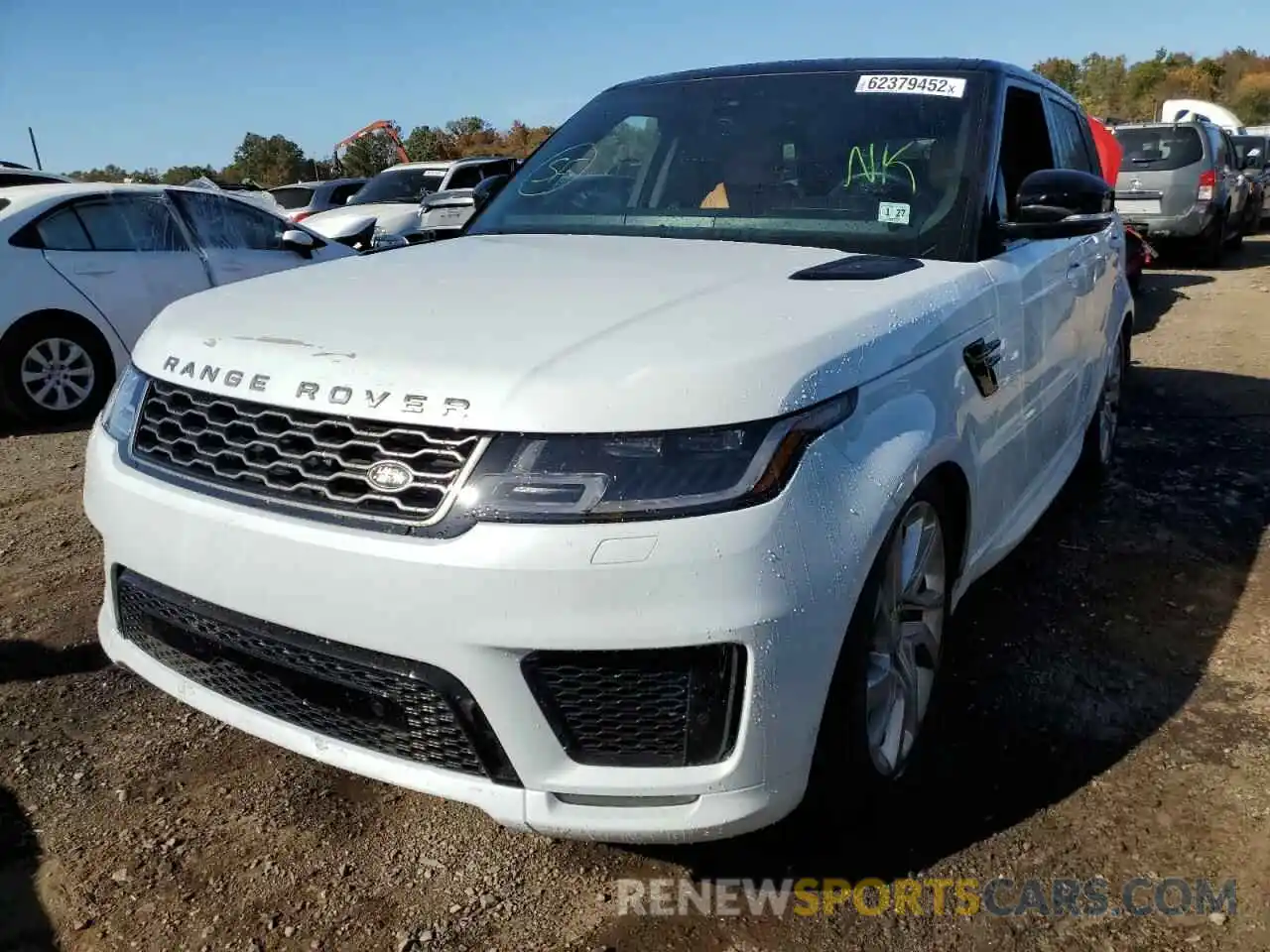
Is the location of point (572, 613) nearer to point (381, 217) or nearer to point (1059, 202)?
point (1059, 202)

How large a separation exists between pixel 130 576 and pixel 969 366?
1.95 meters

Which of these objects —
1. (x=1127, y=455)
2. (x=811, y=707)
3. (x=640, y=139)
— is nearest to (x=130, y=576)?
(x=811, y=707)

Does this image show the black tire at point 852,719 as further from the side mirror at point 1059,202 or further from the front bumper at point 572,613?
Answer: the side mirror at point 1059,202

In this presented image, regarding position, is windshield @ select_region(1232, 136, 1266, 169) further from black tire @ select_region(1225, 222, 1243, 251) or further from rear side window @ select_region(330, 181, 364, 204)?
rear side window @ select_region(330, 181, 364, 204)

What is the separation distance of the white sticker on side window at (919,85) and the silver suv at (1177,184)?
10.7m

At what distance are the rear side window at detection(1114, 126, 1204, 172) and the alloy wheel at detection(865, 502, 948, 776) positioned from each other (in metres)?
12.5

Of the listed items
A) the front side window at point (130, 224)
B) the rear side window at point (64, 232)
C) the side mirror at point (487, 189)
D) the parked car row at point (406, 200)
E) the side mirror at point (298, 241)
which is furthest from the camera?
the parked car row at point (406, 200)

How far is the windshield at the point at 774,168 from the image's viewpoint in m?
2.89

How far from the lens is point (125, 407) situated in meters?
2.38

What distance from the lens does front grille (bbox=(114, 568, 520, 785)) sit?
6.14 ft

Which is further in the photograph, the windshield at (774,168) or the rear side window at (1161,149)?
the rear side window at (1161,149)

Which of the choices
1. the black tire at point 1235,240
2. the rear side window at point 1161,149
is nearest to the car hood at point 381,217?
the rear side window at point 1161,149

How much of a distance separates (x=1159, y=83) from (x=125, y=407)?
6458 centimetres

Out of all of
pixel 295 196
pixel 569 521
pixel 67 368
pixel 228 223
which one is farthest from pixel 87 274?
pixel 295 196
